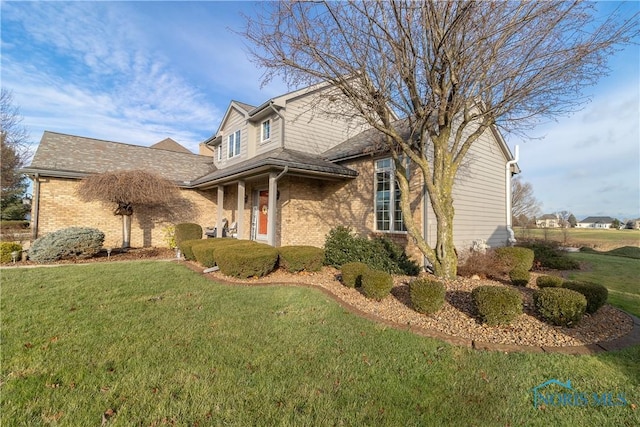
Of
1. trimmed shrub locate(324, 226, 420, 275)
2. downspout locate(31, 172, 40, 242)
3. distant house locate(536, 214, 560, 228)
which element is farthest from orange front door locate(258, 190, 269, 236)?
distant house locate(536, 214, 560, 228)

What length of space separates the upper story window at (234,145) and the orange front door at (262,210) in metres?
2.75

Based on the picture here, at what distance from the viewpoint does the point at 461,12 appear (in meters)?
5.09

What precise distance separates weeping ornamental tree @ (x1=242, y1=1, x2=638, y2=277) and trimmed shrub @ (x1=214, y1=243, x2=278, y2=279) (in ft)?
12.2

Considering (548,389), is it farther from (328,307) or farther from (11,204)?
(11,204)

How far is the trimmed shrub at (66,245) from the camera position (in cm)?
979

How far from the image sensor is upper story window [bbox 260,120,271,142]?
42.9 feet

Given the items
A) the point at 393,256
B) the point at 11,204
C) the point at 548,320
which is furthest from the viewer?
the point at 11,204

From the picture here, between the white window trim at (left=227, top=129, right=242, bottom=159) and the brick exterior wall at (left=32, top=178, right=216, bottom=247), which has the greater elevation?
the white window trim at (left=227, top=129, right=242, bottom=159)

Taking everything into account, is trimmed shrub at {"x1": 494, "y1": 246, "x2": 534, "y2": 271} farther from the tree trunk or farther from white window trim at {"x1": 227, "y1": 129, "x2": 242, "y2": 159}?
the tree trunk

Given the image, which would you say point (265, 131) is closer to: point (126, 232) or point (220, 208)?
point (220, 208)

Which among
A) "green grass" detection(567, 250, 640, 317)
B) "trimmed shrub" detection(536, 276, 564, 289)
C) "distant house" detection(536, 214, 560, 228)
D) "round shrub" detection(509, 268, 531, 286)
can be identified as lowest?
"green grass" detection(567, 250, 640, 317)

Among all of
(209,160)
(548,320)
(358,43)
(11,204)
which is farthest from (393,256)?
(11,204)

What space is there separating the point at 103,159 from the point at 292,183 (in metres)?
9.73

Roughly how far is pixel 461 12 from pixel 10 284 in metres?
10.7
